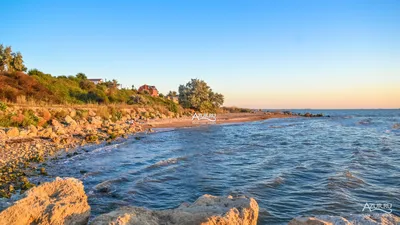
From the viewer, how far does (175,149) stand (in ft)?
54.5

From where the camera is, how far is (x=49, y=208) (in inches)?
158

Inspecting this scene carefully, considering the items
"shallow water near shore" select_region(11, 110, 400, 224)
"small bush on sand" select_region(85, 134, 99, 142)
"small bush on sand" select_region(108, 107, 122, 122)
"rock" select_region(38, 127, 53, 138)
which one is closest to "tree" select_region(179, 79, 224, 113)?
"small bush on sand" select_region(108, 107, 122, 122)

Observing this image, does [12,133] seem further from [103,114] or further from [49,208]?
[103,114]

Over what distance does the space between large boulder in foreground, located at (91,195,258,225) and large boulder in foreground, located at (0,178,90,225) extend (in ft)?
1.94

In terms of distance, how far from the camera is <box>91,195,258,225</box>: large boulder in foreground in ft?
12.2

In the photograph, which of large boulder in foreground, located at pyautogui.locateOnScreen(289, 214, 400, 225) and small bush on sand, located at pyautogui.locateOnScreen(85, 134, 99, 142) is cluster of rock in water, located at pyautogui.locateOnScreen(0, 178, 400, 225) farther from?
small bush on sand, located at pyautogui.locateOnScreen(85, 134, 99, 142)

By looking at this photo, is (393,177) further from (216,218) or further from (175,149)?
(175,149)

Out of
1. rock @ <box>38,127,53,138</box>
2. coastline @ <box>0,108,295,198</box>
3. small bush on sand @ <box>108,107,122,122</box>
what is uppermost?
small bush on sand @ <box>108,107,122,122</box>

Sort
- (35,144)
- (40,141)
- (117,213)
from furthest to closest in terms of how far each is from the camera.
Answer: (40,141) → (35,144) → (117,213)

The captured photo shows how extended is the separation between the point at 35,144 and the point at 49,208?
38.6ft

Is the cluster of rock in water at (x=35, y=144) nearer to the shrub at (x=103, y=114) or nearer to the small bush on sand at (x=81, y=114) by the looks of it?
the small bush on sand at (x=81, y=114)

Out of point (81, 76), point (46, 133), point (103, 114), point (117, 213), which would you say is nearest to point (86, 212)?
point (117, 213)

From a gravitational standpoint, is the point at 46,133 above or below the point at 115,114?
below

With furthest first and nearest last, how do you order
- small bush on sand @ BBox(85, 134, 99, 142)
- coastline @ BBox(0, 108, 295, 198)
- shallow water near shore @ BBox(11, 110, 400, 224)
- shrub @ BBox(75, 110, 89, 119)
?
shrub @ BBox(75, 110, 89, 119)
small bush on sand @ BBox(85, 134, 99, 142)
coastline @ BBox(0, 108, 295, 198)
shallow water near shore @ BBox(11, 110, 400, 224)
